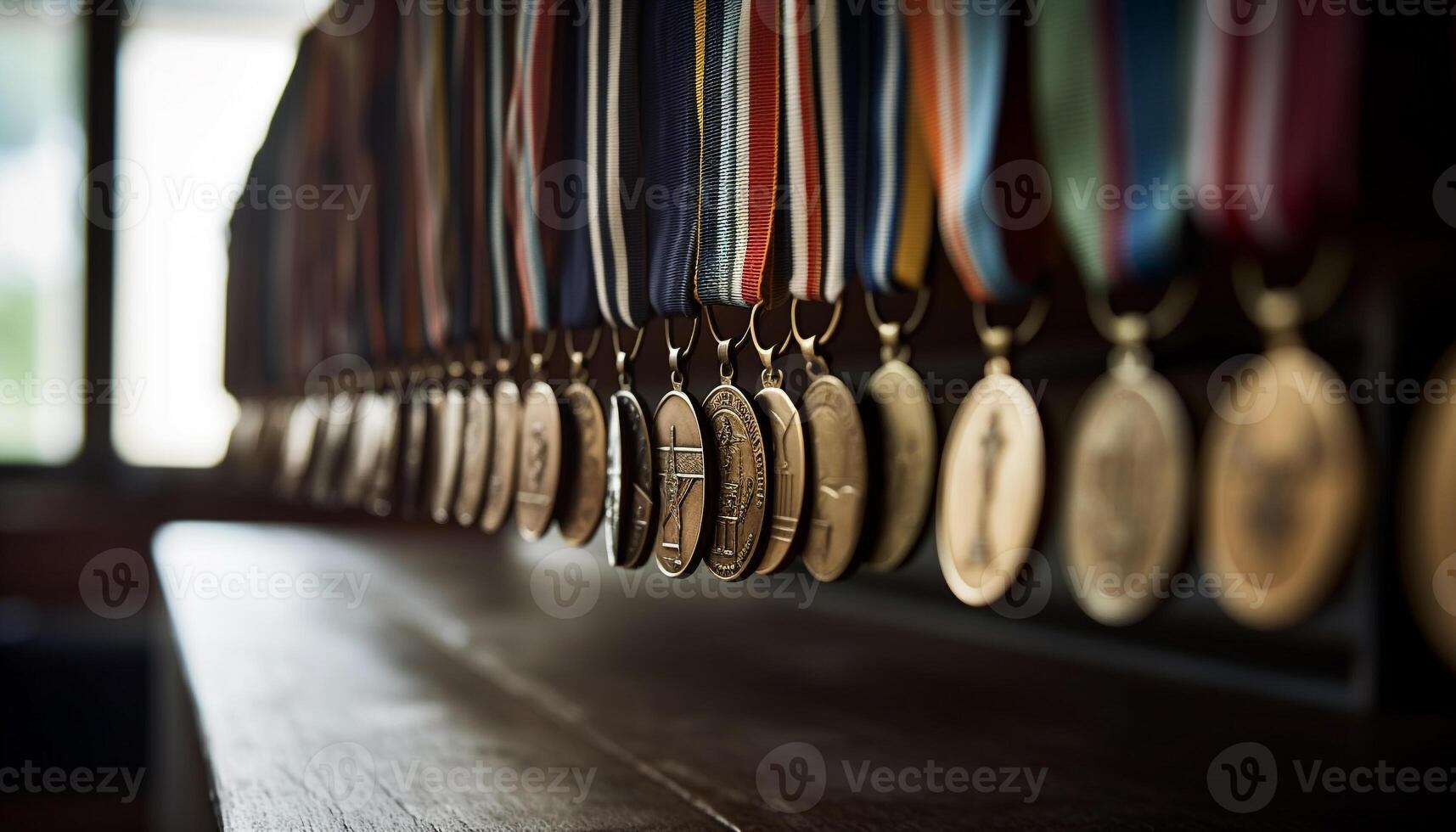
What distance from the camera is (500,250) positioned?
1296 mm

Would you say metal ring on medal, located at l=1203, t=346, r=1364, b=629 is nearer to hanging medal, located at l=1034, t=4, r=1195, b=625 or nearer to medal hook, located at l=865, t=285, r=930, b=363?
hanging medal, located at l=1034, t=4, r=1195, b=625

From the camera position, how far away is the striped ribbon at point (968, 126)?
69 cm

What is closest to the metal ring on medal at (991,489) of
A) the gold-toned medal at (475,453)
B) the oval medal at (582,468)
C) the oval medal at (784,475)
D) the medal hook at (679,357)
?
the oval medal at (784,475)

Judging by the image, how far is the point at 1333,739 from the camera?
1.33 metres

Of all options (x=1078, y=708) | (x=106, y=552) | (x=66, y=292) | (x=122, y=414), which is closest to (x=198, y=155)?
(x=66, y=292)

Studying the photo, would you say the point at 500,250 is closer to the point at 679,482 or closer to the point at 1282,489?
the point at 679,482

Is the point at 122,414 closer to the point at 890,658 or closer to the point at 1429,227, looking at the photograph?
the point at 890,658

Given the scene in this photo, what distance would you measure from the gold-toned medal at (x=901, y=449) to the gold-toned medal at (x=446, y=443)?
0.75 metres

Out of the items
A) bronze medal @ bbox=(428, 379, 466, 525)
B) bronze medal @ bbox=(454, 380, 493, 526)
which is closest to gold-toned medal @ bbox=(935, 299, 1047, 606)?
bronze medal @ bbox=(454, 380, 493, 526)

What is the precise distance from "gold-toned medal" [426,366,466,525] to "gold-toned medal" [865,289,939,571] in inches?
29.5

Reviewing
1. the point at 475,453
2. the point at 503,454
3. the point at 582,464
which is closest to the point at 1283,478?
the point at 582,464

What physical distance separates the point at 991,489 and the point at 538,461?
55cm

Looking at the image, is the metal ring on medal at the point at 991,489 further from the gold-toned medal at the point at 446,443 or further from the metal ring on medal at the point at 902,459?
the gold-toned medal at the point at 446,443

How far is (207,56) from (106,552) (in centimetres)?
192
